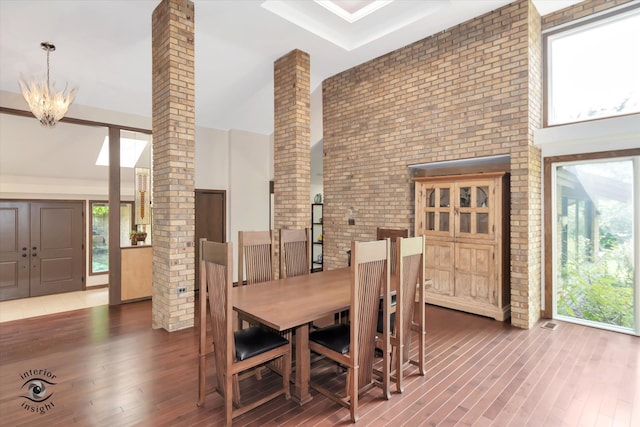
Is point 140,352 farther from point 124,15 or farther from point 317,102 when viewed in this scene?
point 317,102

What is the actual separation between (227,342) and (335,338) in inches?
33.2

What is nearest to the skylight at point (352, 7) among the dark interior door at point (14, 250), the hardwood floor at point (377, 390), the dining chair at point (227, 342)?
the dining chair at point (227, 342)

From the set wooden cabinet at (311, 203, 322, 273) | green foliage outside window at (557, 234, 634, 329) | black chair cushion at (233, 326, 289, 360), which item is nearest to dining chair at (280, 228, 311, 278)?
black chair cushion at (233, 326, 289, 360)

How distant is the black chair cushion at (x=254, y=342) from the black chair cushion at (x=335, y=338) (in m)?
0.27

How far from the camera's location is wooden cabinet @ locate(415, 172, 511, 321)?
172 inches

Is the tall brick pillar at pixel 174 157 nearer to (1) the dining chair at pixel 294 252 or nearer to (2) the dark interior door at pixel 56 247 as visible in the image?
(1) the dining chair at pixel 294 252

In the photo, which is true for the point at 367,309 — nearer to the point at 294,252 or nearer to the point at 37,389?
the point at 294,252

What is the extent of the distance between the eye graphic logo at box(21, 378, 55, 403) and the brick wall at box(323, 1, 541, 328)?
14.9 feet

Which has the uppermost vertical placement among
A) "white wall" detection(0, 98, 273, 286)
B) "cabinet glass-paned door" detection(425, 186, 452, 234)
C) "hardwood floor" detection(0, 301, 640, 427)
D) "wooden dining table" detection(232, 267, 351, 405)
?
"white wall" detection(0, 98, 273, 286)

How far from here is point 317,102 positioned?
7062 mm

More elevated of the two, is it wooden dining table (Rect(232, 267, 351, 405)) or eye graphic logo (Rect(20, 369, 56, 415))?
wooden dining table (Rect(232, 267, 351, 405))

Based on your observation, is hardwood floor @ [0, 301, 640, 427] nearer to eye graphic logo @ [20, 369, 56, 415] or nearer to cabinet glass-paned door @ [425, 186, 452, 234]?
eye graphic logo @ [20, 369, 56, 415]

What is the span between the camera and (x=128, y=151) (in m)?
5.96

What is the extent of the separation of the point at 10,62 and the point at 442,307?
6.85m
